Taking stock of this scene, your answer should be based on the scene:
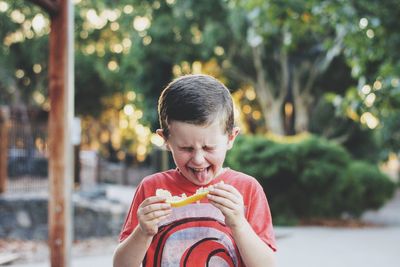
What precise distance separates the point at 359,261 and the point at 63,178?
418 centimetres

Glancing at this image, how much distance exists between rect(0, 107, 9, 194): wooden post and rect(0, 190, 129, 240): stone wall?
0.47 metres

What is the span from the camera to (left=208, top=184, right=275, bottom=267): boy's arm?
1.71m

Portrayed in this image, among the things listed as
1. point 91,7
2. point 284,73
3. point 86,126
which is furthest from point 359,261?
point 86,126

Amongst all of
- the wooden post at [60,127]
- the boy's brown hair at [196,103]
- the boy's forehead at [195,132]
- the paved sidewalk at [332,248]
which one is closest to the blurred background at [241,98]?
the wooden post at [60,127]

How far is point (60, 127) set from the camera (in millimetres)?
5598

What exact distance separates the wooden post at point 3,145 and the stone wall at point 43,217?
0.47m

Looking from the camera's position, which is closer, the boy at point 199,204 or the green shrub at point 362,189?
the boy at point 199,204

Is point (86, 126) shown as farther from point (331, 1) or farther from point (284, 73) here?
point (331, 1)

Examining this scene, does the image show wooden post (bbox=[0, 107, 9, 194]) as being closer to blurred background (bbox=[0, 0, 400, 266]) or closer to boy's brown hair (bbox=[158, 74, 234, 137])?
blurred background (bbox=[0, 0, 400, 266])

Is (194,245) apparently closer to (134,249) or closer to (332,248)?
(134,249)

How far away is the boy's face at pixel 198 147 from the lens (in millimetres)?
1770

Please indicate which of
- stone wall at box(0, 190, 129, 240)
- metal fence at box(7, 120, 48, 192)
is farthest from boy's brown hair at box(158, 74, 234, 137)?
metal fence at box(7, 120, 48, 192)

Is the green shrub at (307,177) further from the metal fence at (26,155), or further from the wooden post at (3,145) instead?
the wooden post at (3,145)

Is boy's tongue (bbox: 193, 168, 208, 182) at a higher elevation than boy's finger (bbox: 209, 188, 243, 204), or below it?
higher
